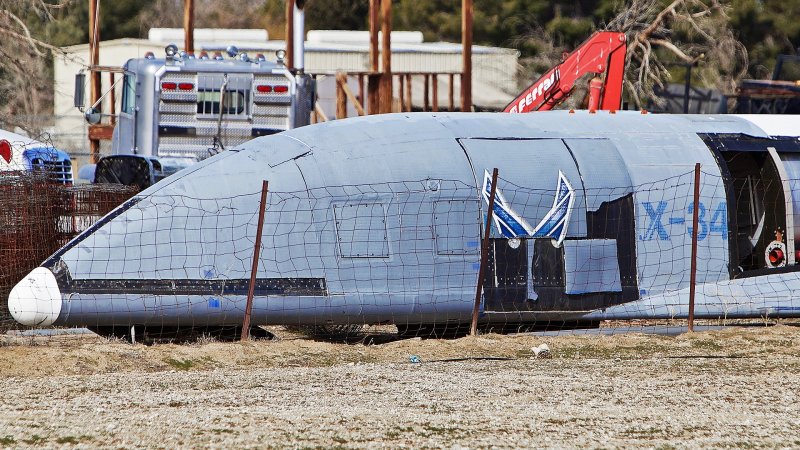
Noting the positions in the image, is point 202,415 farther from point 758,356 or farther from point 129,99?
point 129,99

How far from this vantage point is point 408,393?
389 inches

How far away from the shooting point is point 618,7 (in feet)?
182

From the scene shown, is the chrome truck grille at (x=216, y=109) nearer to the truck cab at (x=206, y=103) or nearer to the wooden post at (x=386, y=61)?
the truck cab at (x=206, y=103)

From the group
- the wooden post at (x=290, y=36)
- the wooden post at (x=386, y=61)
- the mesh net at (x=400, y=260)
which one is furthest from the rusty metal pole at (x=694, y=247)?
the wooden post at (x=386, y=61)

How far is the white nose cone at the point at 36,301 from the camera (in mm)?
11836

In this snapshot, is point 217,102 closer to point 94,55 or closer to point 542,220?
point 94,55

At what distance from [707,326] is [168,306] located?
19.9ft

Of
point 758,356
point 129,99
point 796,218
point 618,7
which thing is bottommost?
point 758,356

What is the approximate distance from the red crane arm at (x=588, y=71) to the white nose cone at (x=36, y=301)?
8.39 m

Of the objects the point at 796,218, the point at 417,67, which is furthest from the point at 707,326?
the point at 417,67

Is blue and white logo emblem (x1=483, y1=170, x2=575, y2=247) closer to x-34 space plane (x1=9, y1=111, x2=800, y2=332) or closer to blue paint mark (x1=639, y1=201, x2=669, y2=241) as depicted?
x-34 space plane (x1=9, y1=111, x2=800, y2=332)

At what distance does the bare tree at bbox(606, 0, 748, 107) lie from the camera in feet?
137

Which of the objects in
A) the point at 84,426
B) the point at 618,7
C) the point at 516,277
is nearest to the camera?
the point at 84,426

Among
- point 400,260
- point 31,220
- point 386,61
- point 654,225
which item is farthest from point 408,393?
point 386,61
